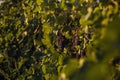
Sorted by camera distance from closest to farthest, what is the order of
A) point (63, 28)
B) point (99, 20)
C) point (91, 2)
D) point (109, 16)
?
point (109, 16)
point (99, 20)
point (91, 2)
point (63, 28)

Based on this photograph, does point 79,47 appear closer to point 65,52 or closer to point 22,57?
point 65,52

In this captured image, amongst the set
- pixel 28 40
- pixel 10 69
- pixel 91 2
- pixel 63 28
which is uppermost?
pixel 91 2

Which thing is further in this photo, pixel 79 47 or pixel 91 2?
pixel 79 47

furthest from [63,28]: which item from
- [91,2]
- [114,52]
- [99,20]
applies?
[114,52]

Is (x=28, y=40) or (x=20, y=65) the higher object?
(x=28, y=40)

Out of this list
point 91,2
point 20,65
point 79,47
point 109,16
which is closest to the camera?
point 109,16

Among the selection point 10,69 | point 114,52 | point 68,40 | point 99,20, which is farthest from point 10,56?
point 114,52
